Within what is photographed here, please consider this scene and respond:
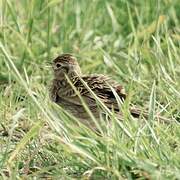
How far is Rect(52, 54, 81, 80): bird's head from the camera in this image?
7164 millimetres

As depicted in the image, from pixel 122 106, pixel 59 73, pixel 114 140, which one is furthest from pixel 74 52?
pixel 114 140

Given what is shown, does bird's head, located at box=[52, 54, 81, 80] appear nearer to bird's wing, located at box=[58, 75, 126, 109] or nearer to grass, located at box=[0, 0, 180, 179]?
grass, located at box=[0, 0, 180, 179]

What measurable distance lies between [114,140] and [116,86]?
1394 mm

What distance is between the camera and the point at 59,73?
23.9 feet

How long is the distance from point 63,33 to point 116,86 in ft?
6.69

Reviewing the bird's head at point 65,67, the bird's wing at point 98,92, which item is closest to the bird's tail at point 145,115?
the bird's wing at point 98,92

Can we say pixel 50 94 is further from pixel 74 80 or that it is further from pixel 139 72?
pixel 139 72

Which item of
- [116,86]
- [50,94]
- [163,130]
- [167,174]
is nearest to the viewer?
[167,174]

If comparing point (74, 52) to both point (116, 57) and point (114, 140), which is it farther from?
point (114, 140)

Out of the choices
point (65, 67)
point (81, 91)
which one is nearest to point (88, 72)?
point (65, 67)

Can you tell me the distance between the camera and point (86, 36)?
27.9 feet

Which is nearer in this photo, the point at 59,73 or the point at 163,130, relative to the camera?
the point at 163,130

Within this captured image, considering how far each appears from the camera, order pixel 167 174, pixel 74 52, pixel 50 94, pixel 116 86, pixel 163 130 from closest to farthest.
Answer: pixel 167 174 → pixel 163 130 → pixel 116 86 → pixel 50 94 → pixel 74 52

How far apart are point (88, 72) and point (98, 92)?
4.92 ft
